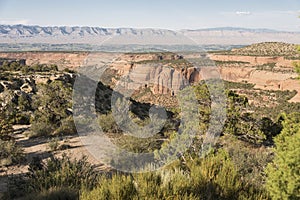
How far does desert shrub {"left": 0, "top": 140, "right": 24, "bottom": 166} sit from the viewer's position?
33.9 ft

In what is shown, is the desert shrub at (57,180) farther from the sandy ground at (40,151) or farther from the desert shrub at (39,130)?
the desert shrub at (39,130)

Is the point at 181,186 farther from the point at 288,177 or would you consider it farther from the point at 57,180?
the point at 57,180

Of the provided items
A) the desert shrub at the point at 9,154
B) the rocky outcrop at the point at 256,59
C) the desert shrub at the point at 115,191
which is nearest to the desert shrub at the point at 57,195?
the desert shrub at the point at 115,191

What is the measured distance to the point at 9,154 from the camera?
10.6m

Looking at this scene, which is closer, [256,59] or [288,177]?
[288,177]

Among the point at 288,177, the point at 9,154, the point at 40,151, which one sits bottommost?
the point at 40,151

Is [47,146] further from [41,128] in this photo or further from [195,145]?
[195,145]

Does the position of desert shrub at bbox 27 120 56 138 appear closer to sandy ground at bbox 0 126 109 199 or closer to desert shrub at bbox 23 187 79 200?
sandy ground at bbox 0 126 109 199

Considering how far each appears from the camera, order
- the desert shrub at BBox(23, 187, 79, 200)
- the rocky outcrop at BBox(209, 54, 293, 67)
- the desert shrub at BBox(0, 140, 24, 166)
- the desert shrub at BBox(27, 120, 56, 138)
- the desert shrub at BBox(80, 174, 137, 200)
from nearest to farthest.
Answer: the desert shrub at BBox(80, 174, 137, 200), the desert shrub at BBox(23, 187, 79, 200), the desert shrub at BBox(0, 140, 24, 166), the desert shrub at BBox(27, 120, 56, 138), the rocky outcrop at BBox(209, 54, 293, 67)

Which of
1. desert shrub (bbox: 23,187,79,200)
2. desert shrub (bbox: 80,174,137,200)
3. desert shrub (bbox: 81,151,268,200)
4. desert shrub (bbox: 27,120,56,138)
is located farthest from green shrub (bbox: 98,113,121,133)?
desert shrub (bbox: 80,174,137,200)

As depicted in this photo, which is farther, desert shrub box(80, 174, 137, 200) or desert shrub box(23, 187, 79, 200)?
desert shrub box(23, 187, 79, 200)

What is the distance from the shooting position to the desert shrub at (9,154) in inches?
407

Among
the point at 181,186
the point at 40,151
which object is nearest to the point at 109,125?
the point at 40,151

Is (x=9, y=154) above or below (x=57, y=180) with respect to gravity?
below
